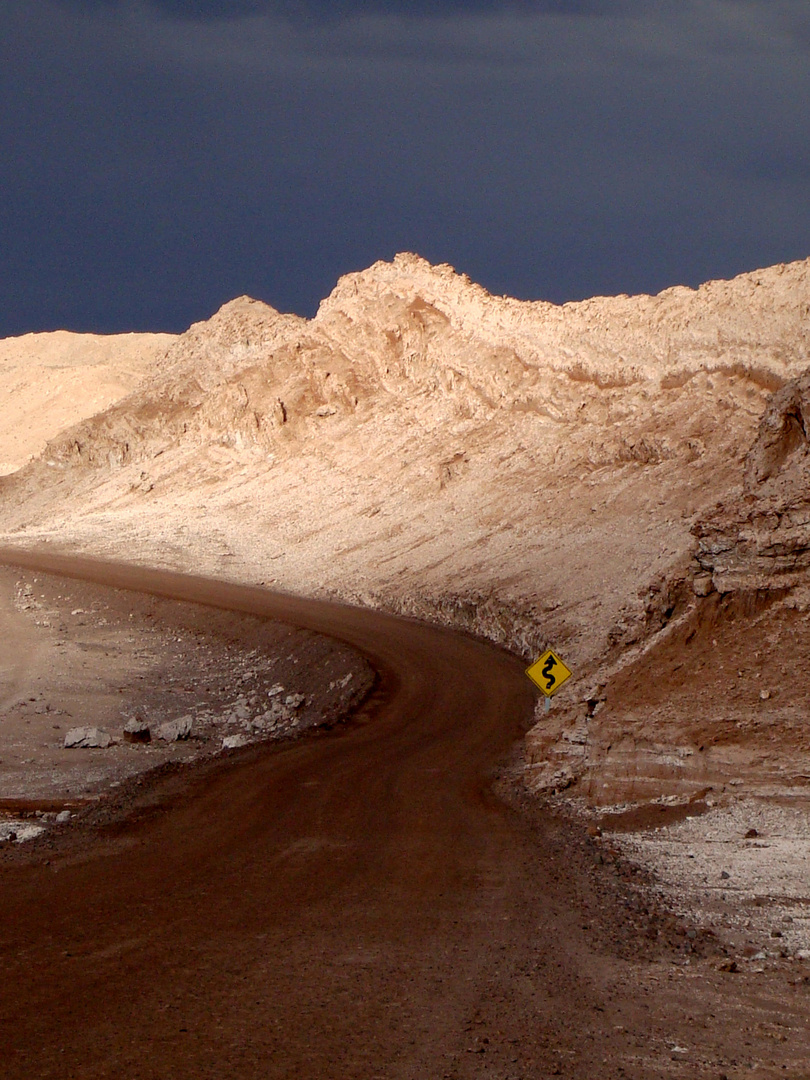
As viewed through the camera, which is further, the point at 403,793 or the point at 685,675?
the point at 403,793

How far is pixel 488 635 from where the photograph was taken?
2695 centimetres

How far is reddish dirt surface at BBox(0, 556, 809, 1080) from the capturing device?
5.94 meters

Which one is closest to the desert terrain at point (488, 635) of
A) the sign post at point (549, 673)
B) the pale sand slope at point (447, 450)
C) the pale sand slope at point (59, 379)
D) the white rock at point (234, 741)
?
the pale sand slope at point (447, 450)

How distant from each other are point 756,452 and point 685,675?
346cm

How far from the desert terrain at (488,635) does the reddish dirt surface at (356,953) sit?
0.05 meters

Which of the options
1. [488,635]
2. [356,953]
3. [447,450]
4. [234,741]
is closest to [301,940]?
[356,953]

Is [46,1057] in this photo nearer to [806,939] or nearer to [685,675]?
[806,939]

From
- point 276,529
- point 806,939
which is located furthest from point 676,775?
point 276,529

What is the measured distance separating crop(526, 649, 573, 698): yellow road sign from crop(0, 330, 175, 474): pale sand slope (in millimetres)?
66663

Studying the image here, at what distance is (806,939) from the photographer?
7520mm

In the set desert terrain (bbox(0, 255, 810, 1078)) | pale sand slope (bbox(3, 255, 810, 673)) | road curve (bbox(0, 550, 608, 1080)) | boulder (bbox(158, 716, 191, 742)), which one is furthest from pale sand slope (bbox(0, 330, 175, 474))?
road curve (bbox(0, 550, 608, 1080))

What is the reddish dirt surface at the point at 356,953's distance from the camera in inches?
234

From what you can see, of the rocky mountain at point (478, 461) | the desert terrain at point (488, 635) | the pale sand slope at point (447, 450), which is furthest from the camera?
the pale sand slope at point (447, 450)

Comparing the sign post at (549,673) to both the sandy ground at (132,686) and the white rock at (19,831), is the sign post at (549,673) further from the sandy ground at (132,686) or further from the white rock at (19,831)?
the white rock at (19,831)
